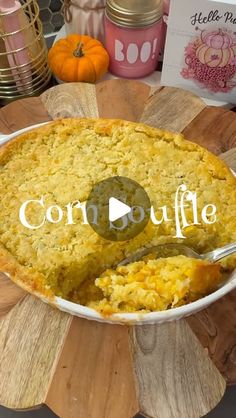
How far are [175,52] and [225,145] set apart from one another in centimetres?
40

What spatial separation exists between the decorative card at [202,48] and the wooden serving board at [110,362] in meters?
0.75

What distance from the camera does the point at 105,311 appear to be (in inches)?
38.6

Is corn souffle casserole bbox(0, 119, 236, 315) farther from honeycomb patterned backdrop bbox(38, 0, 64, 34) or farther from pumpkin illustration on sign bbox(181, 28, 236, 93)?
honeycomb patterned backdrop bbox(38, 0, 64, 34)

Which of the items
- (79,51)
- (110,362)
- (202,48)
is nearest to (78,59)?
(79,51)

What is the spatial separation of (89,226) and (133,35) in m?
0.78

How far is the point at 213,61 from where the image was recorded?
4.91ft

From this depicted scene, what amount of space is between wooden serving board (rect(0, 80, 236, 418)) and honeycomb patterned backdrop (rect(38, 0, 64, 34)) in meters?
1.29

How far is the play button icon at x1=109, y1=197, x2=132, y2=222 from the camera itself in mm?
1106

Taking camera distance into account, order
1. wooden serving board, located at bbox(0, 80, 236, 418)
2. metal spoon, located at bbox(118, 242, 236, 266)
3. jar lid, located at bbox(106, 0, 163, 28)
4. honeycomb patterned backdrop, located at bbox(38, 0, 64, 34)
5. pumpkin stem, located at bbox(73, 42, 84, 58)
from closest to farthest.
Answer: wooden serving board, located at bbox(0, 80, 236, 418) → metal spoon, located at bbox(118, 242, 236, 266) → jar lid, located at bbox(106, 0, 163, 28) → pumpkin stem, located at bbox(73, 42, 84, 58) → honeycomb patterned backdrop, located at bbox(38, 0, 64, 34)

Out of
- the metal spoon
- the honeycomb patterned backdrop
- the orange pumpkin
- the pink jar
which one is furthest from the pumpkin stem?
the metal spoon

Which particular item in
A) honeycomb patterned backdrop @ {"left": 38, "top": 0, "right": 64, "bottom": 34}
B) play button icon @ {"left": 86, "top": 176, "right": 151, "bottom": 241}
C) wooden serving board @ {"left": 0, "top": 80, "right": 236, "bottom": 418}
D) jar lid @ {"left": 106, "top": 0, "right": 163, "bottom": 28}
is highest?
jar lid @ {"left": 106, "top": 0, "right": 163, "bottom": 28}

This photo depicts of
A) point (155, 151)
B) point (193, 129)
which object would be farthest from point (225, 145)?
point (155, 151)

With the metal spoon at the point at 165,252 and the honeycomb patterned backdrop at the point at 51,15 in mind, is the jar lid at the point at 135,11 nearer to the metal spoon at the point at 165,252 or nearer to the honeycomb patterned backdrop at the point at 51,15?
the honeycomb patterned backdrop at the point at 51,15

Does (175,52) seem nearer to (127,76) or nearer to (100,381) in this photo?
(127,76)
